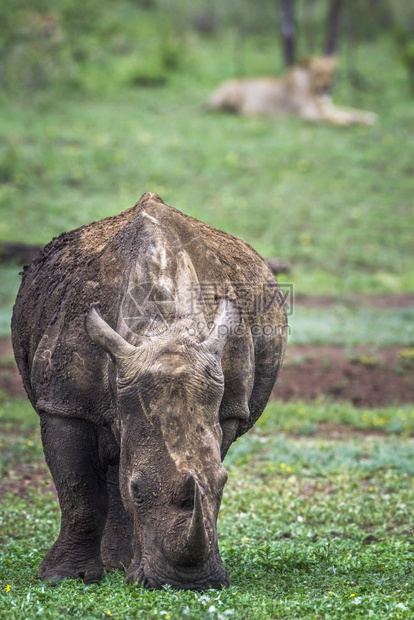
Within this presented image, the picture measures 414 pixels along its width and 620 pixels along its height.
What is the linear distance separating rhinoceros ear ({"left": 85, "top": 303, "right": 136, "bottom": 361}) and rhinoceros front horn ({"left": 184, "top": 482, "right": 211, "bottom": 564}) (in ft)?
3.51

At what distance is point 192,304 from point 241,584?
1.80m

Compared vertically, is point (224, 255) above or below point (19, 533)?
above

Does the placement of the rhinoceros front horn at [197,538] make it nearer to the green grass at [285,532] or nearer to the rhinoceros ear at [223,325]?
the green grass at [285,532]

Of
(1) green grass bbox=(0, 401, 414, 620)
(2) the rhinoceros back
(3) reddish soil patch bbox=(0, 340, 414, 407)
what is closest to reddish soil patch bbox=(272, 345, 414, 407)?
(3) reddish soil patch bbox=(0, 340, 414, 407)

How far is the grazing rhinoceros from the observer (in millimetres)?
5781

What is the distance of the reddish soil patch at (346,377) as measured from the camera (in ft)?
48.0

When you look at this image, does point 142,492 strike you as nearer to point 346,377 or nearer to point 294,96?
point 346,377

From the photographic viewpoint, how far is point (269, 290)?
8477 mm

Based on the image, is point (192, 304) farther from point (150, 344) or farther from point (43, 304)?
point (43, 304)

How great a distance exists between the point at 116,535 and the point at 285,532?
176 centimetres

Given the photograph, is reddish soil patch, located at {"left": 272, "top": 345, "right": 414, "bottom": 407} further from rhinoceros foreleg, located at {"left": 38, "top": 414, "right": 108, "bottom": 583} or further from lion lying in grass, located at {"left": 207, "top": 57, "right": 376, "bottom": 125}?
lion lying in grass, located at {"left": 207, "top": 57, "right": 376, "bottom": 125}

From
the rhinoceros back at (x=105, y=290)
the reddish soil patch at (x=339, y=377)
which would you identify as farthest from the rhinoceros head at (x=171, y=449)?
the reddish soil patch at (x=339, y=377)

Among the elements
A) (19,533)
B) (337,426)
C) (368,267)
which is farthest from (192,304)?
(368,267)

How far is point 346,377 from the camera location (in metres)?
15.3
